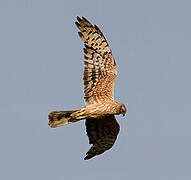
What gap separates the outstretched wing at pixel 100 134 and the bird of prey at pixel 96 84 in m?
0.05

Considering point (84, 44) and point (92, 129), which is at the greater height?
point (84, 44)

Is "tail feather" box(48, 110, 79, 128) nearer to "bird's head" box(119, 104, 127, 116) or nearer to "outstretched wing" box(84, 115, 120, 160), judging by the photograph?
"outstretched wing" box(84, 115, 120, 160)

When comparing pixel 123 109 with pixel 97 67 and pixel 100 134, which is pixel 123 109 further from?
pixel 100 134

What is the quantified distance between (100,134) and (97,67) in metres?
2.48

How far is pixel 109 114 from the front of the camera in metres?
19.0

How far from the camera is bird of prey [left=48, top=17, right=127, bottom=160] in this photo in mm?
19078

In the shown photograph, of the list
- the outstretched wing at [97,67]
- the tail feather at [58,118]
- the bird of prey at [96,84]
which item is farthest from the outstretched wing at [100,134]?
the tail feather at [58,118]

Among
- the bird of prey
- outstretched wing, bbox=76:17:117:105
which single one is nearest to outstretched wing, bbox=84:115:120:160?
the bird of prey

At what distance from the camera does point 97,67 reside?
65.3 feet

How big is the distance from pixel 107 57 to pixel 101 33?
83 cm

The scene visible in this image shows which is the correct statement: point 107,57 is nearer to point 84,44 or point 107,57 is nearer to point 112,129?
point 84,44

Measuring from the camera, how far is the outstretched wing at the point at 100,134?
2056 cm

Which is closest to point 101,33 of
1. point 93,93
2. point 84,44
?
point 84,44

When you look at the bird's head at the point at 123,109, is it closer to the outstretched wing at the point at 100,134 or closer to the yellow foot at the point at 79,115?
the yellow foot at the point at 79,115
